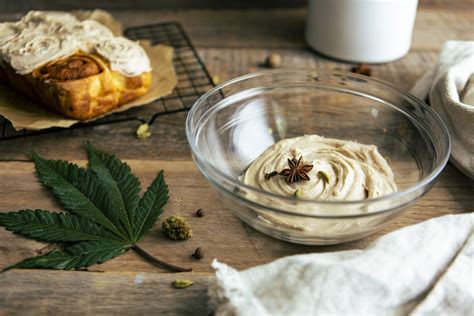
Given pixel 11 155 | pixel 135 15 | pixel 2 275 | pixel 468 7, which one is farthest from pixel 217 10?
pixel 2 275

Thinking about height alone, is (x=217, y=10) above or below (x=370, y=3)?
below

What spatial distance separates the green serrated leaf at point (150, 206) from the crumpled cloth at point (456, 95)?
2.23ft

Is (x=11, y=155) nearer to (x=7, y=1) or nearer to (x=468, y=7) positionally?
(x=7, y=1)

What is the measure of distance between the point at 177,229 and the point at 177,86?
25.8 inches

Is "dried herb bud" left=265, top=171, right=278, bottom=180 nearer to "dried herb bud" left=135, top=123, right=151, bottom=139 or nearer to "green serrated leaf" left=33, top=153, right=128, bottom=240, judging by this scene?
"green serrated leaf" left=33, top=153, right=128, bottom=240

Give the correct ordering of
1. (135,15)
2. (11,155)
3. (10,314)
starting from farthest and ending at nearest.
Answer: (135,15) < (11,155) < (10,314)

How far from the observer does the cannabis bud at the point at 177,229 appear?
48.1 inches

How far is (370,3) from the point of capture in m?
1.81

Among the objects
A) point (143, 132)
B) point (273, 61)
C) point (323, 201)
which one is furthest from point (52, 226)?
point (273, 61)

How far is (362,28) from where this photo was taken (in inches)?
73.4

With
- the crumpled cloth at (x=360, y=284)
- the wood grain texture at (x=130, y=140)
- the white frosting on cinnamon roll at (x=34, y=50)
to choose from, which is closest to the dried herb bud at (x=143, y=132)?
the wood grain texture at (x=130, y=140)

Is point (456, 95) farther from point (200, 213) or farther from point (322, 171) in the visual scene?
point (200, 213)

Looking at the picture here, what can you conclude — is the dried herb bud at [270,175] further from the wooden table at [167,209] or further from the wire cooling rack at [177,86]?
the wire cooling rack at [177,86]

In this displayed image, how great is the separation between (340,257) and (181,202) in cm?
40
